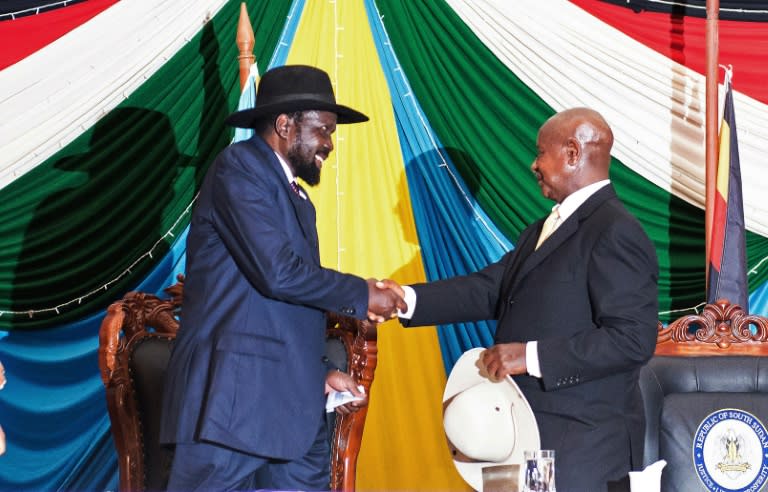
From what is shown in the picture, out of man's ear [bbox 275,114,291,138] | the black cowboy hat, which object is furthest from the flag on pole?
man's ear [bbox 275,114,291,138]

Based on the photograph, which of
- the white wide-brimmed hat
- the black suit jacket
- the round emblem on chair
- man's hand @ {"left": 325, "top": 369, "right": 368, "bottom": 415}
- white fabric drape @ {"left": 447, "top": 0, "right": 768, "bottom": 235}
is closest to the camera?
the white wide-brimmed hat

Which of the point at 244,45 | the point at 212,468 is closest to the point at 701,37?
the point at 244,45

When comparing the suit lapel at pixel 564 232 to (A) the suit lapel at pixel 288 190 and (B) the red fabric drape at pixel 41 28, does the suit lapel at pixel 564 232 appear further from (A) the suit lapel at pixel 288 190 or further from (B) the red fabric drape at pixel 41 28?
(B) the red fabric drape at pixel 41 28

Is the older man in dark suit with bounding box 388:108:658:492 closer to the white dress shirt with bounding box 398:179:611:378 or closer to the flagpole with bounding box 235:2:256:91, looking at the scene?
the white dress shirt with bounding box 398:179:611:378

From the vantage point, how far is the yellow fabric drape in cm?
452

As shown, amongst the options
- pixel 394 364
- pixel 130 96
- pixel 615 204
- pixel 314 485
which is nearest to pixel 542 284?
pixel 615 204

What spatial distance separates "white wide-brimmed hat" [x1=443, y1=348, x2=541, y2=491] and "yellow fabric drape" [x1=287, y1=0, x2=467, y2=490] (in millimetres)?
1784

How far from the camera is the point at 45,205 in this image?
15.0 ft

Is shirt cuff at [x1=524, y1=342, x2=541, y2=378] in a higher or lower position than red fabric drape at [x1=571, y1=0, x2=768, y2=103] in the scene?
lower

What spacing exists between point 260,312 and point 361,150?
6.48ft

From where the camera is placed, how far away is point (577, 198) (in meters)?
3.09

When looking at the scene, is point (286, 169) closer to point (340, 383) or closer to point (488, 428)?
point (340, 383)

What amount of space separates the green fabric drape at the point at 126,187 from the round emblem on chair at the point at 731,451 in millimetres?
2283

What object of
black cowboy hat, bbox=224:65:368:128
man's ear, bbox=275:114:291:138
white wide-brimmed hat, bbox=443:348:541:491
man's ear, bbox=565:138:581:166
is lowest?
white wide-brimmed hat, bbox=443:348:541:491
